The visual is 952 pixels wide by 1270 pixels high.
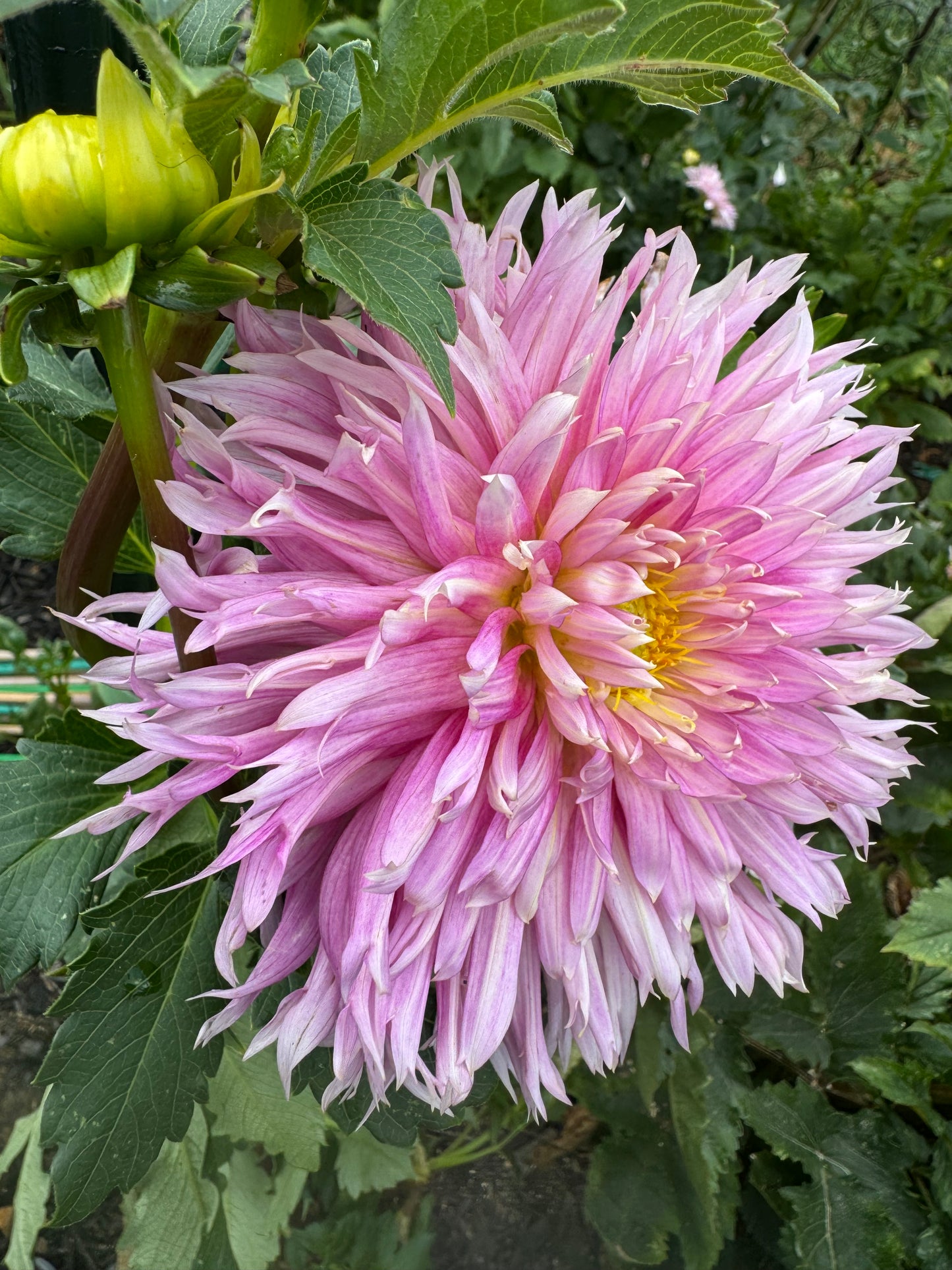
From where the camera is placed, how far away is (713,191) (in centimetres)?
212

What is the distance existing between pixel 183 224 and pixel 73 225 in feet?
0.11

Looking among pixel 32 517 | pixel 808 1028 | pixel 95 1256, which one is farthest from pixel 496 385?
pixel 95 1256

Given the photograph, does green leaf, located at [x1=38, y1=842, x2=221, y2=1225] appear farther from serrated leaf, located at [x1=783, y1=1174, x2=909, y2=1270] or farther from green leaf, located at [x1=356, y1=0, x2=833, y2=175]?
serrated leaf, located at [x1=783, y1=1174, x2=909, y2=1270]

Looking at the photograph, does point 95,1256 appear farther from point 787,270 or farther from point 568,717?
point 787,270

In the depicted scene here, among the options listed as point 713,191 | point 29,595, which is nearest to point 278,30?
point 29,595

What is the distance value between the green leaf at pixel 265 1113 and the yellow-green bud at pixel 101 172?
671 mm

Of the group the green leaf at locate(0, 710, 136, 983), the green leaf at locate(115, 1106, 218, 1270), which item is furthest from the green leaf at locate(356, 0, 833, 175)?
the green leaf at locate(115, 1106, 218, 1270)

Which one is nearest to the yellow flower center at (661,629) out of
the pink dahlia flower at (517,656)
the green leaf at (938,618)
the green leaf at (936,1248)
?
the pink dahlia flower at (517,656)

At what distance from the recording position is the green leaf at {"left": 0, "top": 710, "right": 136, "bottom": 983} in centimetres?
51

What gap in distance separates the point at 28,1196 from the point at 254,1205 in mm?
213

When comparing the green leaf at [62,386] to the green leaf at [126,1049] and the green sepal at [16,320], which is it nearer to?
the green sepal at [16,320]

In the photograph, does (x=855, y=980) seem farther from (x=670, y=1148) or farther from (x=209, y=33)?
A: (x=209, y=33)

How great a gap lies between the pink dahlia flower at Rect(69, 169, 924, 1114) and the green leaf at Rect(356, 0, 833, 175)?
83 millimetres

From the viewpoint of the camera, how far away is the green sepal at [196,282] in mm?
301
